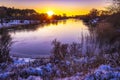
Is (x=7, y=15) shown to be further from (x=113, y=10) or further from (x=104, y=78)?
(x=104, y=78)

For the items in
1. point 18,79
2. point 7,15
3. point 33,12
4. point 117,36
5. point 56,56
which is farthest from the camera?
point 33,12

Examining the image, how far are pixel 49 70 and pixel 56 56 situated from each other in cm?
509

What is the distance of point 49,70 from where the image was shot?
8.88 metres

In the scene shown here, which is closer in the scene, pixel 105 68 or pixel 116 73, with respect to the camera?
pixel 116 73

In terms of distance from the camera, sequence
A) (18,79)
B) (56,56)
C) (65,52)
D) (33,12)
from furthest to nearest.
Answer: (33,12)
(65,52)
(56,56)
(18,79)

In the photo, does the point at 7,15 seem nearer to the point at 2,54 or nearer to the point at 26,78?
the point at 2,54

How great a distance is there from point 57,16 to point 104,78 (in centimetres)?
12983

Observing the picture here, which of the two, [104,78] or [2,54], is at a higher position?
[104,78]

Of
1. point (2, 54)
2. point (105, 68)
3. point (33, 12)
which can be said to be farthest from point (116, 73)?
point (33, 12)

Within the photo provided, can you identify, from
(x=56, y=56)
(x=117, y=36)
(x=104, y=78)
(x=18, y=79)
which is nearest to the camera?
(x=104, y=78)

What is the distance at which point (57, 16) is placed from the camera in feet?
443

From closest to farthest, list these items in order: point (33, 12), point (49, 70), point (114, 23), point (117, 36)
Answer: point (49, 70), point (114, 23), point (117, 36), point (33, 12)

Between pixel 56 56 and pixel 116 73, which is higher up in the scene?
pixel 116 73

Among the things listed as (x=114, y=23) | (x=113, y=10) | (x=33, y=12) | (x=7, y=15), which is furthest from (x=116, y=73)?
(x=33, y=12)
